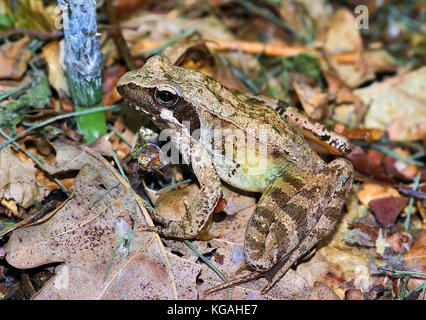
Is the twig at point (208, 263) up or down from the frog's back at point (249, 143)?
down

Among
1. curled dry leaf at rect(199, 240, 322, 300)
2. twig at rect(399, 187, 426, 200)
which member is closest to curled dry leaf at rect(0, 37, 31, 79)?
curled dry leaf at rect(199, 240, 322, 300)

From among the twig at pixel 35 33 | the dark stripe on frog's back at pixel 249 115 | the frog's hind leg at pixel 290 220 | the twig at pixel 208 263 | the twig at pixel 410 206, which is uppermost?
the twig at pixel 35 33

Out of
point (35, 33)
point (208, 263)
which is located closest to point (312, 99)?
point (208, 263)

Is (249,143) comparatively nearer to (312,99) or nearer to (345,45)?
(312,99)

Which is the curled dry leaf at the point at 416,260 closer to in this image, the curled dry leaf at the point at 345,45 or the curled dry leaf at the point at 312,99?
the curled dry leaf at the point at 312,99

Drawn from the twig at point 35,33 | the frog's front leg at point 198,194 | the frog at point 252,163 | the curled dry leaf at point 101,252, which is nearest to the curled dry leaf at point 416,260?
the frog at point 252,163

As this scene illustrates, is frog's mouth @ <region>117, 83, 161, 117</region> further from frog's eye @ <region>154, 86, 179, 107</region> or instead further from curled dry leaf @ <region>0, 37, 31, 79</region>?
curled dry leaf @ <region>0, 37, 31, 79</region>
